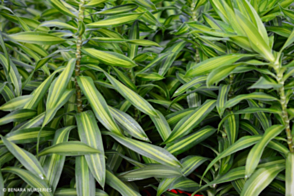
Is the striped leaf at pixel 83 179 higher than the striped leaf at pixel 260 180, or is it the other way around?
the striped leaf at pixel 260 180

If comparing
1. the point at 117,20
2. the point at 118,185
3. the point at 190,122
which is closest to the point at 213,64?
the point at 190,122

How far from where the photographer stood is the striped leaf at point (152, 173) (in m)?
0.76

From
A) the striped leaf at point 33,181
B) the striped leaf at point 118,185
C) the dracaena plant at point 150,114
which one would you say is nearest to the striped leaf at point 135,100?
the dracaena plant at point 150,114

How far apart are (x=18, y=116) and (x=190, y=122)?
0.51 meters

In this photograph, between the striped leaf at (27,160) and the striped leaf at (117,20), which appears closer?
the striped leaf at (27,160)

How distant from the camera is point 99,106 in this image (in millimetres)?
739

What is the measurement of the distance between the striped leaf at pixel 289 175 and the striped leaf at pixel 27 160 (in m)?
0.61

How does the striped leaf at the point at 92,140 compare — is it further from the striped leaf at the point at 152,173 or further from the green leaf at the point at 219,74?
the green leaf at the point at 219,74

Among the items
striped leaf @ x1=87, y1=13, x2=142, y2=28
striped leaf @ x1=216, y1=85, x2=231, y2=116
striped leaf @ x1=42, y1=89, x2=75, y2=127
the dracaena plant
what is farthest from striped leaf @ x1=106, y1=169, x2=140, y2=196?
striped leaf @ x1=87, y1=13, x2=142, y2=28

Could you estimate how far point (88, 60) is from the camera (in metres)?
0.87

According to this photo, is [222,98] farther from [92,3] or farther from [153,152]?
[92,3]

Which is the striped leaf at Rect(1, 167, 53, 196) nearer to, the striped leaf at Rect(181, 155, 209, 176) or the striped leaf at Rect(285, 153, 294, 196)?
the striped leaf at Rect(181, 155, 209, 176)

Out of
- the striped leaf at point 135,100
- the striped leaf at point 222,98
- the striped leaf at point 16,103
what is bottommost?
the striped leaf at point 16,103

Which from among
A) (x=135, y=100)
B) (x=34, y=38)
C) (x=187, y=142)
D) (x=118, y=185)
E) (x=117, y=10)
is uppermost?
(x=117, y=10)
